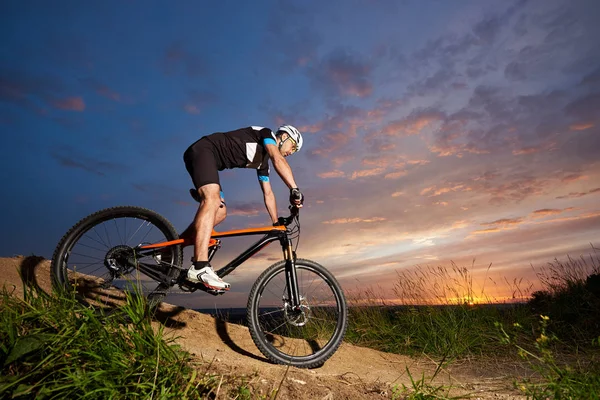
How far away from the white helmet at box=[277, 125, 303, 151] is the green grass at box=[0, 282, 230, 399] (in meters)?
2.61

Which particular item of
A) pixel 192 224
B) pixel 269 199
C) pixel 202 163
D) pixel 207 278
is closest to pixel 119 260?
pixel 192 224

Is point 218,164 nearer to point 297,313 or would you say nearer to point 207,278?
point 207,278

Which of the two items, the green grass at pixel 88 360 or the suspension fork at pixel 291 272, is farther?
the suspension fork at pixel 291 272

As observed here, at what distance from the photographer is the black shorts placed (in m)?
4.25

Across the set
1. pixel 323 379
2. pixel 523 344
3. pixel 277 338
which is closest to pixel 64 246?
pixel 277 338

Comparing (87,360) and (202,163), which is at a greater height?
(202,163)

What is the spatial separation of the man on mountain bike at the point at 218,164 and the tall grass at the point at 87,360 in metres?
1.61

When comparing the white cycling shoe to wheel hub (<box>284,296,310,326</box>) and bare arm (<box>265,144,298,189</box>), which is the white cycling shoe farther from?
bare arm (<box>265,144,298,189</box>)

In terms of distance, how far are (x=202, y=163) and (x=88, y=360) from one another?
2.36m

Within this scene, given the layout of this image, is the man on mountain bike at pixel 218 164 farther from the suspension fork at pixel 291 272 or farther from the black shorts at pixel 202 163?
the suspension fork at pixel 291 272

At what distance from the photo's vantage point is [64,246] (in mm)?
4461

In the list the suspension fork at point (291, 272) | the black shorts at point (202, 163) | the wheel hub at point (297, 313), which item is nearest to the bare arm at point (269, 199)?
the suspension fork at point (291, 272)

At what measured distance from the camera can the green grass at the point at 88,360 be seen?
2.11 metres

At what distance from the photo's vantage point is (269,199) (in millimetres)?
5012
